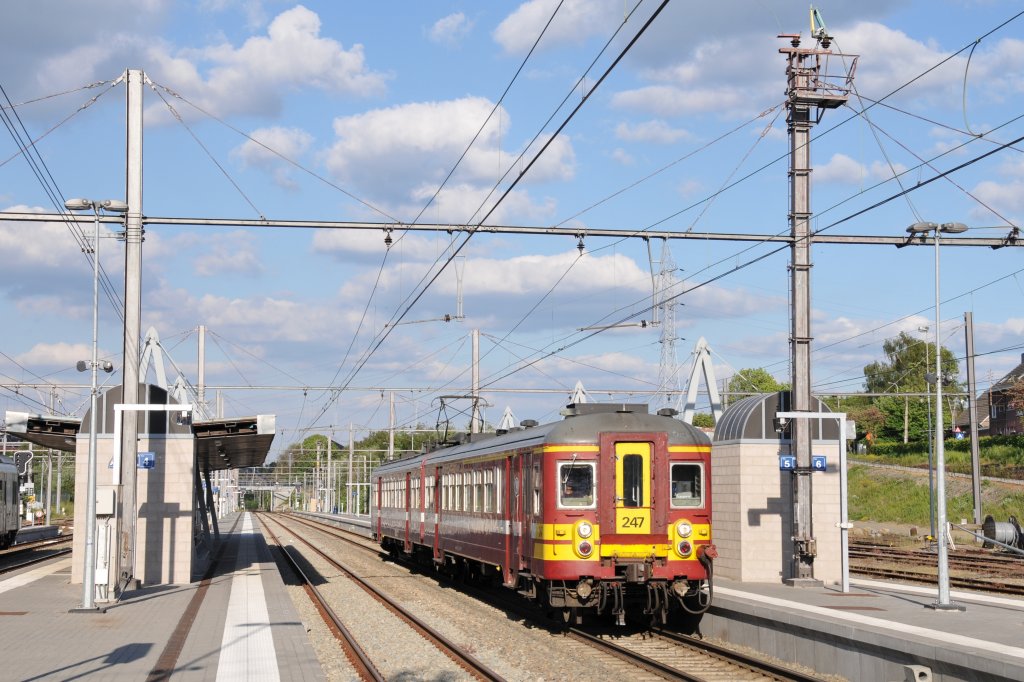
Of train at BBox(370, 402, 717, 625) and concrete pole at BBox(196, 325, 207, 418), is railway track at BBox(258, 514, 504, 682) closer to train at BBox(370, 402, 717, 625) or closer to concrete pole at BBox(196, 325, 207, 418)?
train at BBox(370, 402, 717, 625)

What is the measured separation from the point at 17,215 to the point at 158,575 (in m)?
7.75

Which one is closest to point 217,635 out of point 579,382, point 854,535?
point 579,382

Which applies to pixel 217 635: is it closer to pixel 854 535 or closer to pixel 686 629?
pixel 686 629

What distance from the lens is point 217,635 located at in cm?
1567

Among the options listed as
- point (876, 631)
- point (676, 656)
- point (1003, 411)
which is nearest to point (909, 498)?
point (1003, 411)

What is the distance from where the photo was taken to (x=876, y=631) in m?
13.2

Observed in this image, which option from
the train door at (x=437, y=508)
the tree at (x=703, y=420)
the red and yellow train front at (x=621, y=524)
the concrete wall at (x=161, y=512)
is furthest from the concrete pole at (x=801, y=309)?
the tree at (x=703, y=420)

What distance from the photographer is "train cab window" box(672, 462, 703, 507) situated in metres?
17.0

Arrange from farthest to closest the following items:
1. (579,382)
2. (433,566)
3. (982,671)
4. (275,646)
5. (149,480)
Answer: (579,382)
(433,566)
(149,480)
(275,646)
(982,671)

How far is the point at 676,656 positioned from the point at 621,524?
2154mm

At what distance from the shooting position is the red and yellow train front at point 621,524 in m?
16.5

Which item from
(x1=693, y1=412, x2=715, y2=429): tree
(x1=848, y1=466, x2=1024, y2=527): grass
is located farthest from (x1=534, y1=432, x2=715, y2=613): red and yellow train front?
(x1=693, y1=412, x2=715, y2=429): tree

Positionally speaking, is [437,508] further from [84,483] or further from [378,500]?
[378,500]

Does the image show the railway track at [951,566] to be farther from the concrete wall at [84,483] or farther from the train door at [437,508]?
the concrete wall at [84,483]
